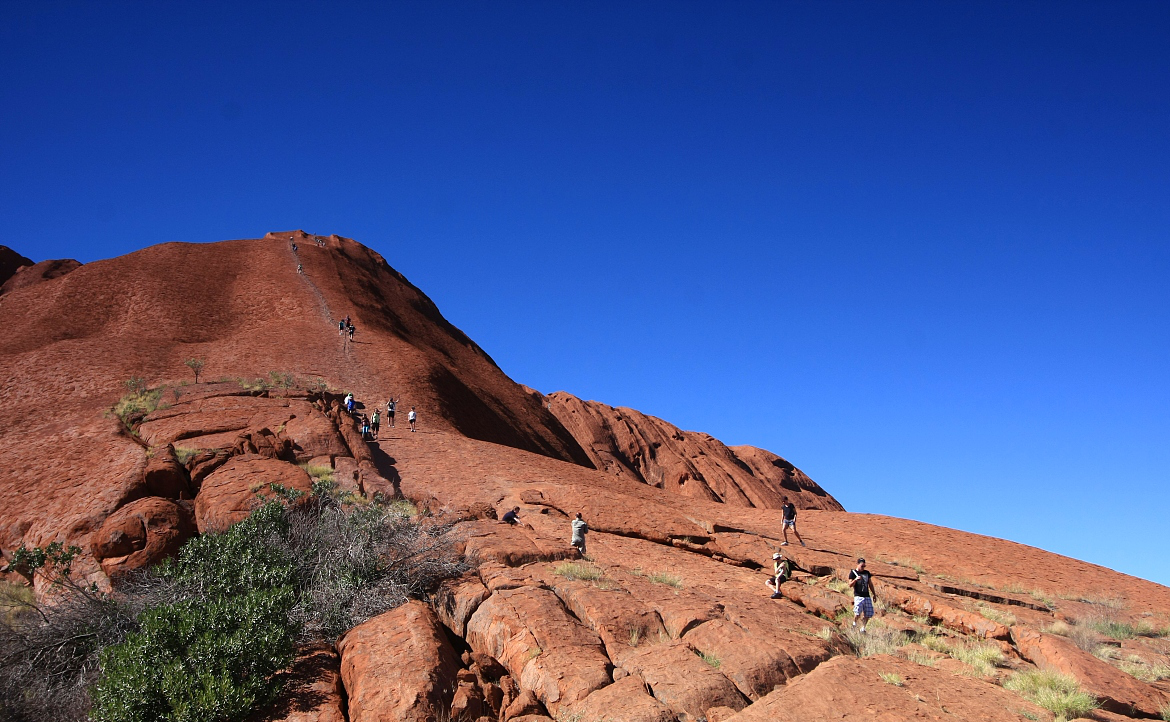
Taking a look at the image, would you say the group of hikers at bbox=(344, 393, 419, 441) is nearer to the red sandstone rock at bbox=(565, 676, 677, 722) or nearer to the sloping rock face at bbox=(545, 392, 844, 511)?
the red sandstone rock at bbox=(565, 676, 677, 722)

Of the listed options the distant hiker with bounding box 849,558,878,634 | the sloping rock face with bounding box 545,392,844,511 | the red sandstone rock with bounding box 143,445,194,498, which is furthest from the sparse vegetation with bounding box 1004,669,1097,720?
the sloping rock face with bounding box 545,392,844,511

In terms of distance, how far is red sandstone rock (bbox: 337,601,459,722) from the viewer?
750 centimetres

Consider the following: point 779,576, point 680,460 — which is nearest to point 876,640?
point 779,576

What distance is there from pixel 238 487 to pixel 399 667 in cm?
683

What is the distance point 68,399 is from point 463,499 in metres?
18.4

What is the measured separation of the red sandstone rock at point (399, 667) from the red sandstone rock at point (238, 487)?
4.37 m

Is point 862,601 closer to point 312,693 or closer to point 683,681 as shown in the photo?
point 683,681

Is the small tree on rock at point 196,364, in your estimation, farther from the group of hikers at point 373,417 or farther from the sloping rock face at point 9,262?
the sloping rock face at point 9,262

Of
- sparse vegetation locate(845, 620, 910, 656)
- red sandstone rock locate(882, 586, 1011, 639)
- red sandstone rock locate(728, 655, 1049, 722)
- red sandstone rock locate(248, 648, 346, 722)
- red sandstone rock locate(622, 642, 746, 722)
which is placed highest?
red sandstone rock locate(882, 586, 1011, 639)

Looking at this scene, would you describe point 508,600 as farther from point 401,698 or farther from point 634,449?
point 634,449

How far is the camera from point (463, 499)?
19.7 meters

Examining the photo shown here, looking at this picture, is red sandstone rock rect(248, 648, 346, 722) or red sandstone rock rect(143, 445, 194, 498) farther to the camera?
red sandstone rock rect(143, 445, 194, 498)

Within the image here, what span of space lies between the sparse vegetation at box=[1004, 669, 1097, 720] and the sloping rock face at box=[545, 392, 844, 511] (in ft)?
171

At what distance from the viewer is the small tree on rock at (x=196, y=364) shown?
3044 cm
